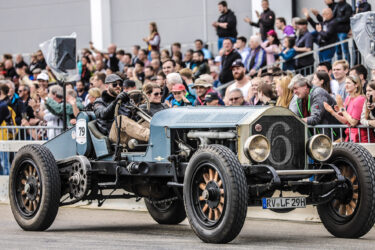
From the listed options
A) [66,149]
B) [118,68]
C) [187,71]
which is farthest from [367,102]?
[118,68]

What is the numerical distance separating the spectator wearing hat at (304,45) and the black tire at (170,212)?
21.9 ft

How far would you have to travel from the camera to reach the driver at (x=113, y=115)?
35.6 ft

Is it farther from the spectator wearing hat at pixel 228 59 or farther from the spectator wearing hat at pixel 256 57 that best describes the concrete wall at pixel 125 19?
the spectator wearing hat at pixel 228 59

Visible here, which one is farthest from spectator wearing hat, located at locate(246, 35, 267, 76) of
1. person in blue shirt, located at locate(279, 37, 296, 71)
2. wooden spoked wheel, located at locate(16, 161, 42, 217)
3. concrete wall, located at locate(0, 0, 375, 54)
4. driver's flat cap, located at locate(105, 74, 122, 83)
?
wooden spoked wheel, located at locate(16, 161, 42, 217)

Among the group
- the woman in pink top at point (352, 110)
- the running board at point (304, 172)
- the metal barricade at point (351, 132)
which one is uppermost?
the woman in pink top at point (352, 110)

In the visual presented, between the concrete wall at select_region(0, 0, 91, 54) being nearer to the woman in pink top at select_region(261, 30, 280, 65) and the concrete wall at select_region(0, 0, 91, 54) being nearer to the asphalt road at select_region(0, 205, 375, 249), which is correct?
the woman in pink top at select_region(261, 30, 280, 65)

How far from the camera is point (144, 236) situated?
10.2 m

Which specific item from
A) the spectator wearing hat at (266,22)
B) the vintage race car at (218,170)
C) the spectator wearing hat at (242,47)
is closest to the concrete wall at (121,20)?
the spectator wearing hat at (266,22)

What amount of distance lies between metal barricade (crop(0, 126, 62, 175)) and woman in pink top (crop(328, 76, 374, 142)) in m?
4.64

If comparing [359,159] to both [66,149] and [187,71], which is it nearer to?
[66,149]

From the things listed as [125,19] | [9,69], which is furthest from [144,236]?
[125,19]

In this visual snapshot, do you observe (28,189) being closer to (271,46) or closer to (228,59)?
(228,59)

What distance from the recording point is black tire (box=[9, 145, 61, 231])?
35.5 ft

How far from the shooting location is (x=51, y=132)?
14.5 m
